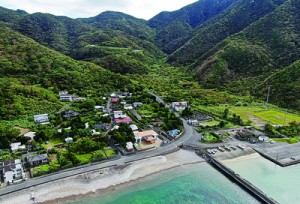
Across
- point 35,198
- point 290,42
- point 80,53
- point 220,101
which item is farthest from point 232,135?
point 80,53

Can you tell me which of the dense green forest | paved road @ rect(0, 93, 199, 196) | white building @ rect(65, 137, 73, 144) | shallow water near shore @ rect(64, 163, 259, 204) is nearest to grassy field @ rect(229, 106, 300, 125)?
the dense green forest

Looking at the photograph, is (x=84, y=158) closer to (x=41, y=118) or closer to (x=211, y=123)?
(x=41, y=118)

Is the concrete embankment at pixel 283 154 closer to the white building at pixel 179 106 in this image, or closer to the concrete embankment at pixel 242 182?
the concrete embankment at pixel 242 182

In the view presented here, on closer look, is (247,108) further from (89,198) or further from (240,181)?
(89,198)

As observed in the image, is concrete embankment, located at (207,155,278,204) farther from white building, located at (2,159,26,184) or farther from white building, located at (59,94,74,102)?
white building, located at (59,94,74,102)

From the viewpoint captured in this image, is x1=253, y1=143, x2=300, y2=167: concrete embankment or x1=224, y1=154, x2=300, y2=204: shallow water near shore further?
x1=253, y1=143, x2=300, y2=167: concrete embankment
